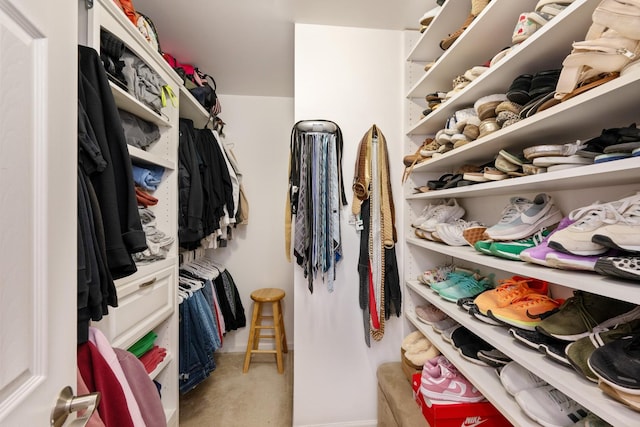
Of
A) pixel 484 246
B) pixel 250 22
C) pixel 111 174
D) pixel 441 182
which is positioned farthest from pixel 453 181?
pixel 250 22

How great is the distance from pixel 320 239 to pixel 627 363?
110cm

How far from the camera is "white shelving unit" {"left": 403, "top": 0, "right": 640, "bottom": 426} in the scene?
1.90 feet

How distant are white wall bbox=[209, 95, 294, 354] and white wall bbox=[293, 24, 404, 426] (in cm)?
96

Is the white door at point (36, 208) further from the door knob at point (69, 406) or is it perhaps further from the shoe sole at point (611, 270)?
the shoe sole at point (611, 270)

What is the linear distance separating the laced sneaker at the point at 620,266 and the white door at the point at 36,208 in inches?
40.1

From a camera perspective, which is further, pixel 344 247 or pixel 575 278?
pixel 344 247

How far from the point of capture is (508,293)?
93cm

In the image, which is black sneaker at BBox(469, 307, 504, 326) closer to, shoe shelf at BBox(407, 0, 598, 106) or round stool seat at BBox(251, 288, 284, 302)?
shoe shelf at BBox(407, 0, 598, 106)

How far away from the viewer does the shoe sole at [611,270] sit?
50 centimetres

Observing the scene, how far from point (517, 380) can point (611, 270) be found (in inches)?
18.4

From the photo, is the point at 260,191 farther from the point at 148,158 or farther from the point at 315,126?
the point at 148,158

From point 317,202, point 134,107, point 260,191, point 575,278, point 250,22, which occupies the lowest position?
point 575,278

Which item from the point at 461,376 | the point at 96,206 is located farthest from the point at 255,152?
the point at 461,376

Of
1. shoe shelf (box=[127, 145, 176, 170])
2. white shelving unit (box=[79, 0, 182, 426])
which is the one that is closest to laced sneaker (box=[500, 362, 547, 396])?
white shelving unit (box=[79, 0, 182, 426])
